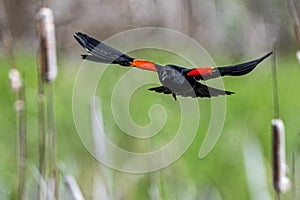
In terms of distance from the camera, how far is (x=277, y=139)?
39cm

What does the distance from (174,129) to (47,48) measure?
80cm

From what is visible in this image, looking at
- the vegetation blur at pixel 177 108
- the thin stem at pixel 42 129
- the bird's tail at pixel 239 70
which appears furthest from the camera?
the vegetation blur at pixel 177 108

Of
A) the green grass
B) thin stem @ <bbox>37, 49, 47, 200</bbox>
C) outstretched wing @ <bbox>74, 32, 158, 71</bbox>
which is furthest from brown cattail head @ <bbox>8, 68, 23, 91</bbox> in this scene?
the green grass

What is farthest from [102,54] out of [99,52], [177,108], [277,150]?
[177,108]

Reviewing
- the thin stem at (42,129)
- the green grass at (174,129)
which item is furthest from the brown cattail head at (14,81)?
the green grass at (174,129)

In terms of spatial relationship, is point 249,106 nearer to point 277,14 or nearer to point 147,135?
point 277,14

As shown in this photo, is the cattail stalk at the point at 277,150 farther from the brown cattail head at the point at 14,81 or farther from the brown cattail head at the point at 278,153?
Result: the brown cattail head at the point at 14,81

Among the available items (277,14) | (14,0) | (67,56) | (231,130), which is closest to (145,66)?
(277,14)

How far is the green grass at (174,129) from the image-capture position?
2.96 ft

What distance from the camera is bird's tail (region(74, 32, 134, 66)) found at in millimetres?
306

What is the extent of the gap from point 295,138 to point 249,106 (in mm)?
197

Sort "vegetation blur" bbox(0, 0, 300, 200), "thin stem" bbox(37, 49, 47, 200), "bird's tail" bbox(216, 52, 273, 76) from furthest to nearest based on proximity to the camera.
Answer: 1. "vegetation blur" bbox(0, 0, 300, 200)
2. "thin stem" bbox(37, 49, 47, 200)
3. "bird's tail" bbox(216, 52, 273, 76)

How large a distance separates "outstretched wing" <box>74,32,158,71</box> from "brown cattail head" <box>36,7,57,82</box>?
6 centimetres

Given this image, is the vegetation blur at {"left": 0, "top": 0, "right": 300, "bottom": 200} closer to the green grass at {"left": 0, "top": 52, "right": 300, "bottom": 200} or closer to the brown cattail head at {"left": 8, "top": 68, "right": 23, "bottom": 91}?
the green grass at {"left": 0, "top": 52, "right": 300, "bottom": 200}
